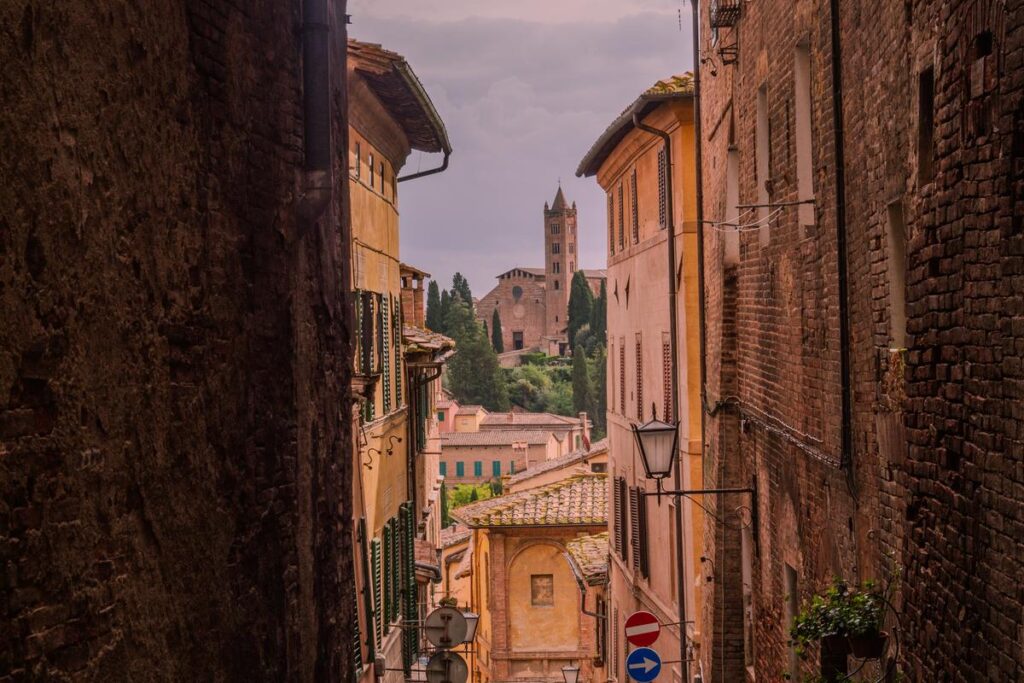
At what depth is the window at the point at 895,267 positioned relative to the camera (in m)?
8.61

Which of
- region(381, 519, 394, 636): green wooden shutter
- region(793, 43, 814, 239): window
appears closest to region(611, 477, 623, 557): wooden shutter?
region(381, 519, 394, 636): green wooden shutter

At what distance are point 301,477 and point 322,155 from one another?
1785mm

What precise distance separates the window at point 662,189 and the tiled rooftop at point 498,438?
77463mm

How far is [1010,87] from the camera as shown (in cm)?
576

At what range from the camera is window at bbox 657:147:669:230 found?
66.8 ft

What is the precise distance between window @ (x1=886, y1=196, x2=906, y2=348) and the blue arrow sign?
8995 mm

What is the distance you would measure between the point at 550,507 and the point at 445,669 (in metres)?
19.4

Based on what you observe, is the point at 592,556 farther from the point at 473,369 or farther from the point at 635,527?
the point at 473,369

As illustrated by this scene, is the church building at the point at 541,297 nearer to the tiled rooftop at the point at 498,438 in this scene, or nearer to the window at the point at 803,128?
the tiled rooftop at the point at 498,438

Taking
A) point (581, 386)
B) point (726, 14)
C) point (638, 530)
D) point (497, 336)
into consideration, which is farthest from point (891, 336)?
point (497, 336)

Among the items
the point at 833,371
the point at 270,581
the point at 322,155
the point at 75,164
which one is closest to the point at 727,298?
the point at 833,371

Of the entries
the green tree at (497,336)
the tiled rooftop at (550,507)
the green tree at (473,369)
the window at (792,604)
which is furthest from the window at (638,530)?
the green tree at (497,336)

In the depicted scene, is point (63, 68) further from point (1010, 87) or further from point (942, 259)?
point (942, 259)

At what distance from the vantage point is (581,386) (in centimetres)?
12838
